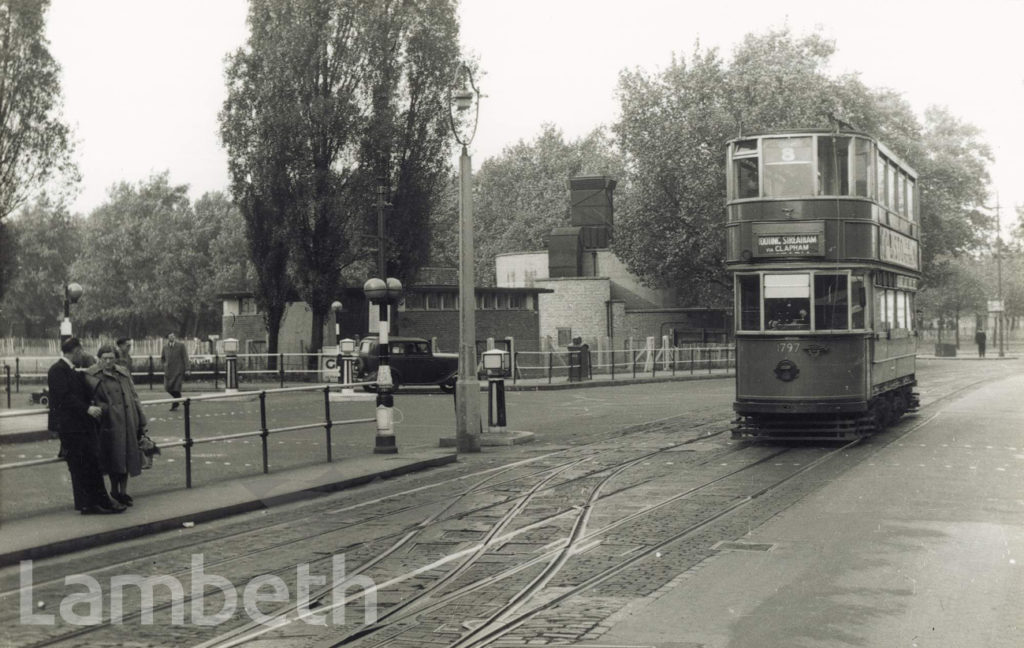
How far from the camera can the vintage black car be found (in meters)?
34.8

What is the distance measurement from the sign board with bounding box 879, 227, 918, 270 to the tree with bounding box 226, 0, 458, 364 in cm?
2187

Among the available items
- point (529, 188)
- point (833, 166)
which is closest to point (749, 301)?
point (833, 166)

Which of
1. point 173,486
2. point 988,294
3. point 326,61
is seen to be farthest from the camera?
point 988,294

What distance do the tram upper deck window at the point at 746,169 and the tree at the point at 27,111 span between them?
3137 centimetres

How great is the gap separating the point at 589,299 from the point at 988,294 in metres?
45.4

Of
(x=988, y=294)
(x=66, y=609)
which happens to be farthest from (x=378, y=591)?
(x=988, y=294)

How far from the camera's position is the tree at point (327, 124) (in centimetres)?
4012

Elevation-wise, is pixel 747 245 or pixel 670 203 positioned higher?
pixel 670 203

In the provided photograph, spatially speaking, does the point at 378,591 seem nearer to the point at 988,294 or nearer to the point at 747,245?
the point at 747,245

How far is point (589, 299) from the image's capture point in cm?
5381

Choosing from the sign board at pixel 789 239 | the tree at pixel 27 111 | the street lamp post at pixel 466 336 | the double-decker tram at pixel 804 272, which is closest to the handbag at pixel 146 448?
the street lamp post at pixel 466 336

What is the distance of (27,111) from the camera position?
42938 mm

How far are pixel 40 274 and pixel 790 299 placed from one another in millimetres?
62498

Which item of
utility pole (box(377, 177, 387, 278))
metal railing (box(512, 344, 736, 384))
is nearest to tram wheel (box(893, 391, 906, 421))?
utility pole (box(377, 177, 387, 278))
